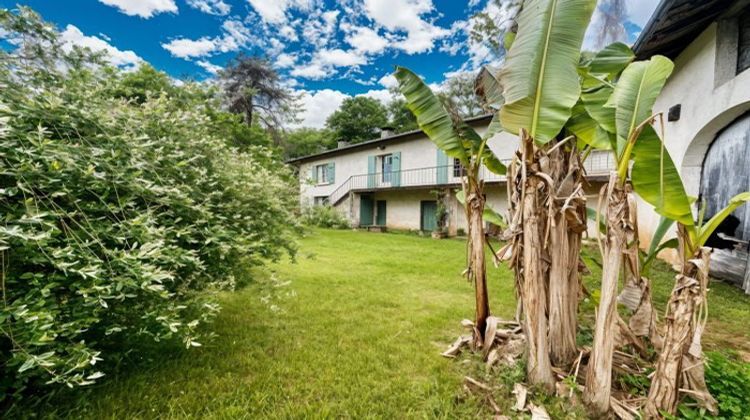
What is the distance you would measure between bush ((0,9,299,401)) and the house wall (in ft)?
25.6

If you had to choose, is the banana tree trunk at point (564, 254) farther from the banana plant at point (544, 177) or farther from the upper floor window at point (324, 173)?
the upper floor window at point (324, 173)

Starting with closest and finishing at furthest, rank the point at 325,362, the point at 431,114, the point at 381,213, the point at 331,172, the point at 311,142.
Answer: the point at 325,362
the point at 431,114
the point at 381,213
the point at 331,172
the point at 311,142

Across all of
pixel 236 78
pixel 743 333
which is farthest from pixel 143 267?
pixel 236 78

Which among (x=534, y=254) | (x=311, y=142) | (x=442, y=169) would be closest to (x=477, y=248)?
(x=534, y=254)

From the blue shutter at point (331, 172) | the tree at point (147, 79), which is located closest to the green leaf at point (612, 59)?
the tree at point (147, 79)

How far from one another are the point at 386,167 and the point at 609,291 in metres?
16.2

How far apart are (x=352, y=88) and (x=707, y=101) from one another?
96.4 ft

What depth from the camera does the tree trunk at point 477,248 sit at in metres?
2.90

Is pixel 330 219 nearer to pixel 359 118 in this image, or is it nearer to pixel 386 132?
pixel 386 132

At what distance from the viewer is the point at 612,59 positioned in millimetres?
2643

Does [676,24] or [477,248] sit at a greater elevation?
[676,24]

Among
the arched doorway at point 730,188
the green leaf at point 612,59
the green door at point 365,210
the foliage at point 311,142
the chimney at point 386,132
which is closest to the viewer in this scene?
the green leaf at point 612,59

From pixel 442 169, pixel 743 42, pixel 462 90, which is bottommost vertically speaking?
pixel 442 169

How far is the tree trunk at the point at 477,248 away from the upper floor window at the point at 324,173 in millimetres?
18415
